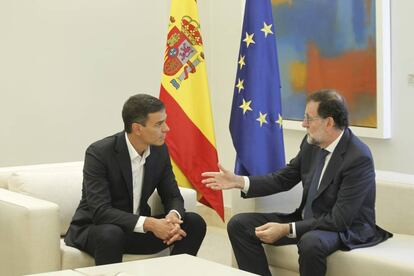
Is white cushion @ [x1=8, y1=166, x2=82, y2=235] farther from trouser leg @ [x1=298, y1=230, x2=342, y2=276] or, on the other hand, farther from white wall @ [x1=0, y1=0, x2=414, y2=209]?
white wall @ [x1=0, y1=0, x2=414, y2=209]

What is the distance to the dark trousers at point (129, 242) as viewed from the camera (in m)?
3.85

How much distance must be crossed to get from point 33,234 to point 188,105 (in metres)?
1.58

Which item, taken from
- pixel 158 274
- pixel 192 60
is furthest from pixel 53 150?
pixel 158 274

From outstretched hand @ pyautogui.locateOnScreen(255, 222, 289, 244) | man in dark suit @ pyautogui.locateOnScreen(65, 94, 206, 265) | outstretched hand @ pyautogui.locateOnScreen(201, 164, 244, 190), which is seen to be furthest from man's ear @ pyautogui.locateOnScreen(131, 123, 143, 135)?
outstretched hand @ pyautogui.locateOnScreen(255, 222, 289, 244)

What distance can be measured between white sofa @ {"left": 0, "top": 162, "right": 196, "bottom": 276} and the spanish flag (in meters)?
0.47

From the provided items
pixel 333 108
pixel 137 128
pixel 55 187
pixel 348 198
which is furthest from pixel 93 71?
pixel 348 198

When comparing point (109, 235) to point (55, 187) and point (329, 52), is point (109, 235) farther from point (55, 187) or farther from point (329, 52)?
point (329, 52)

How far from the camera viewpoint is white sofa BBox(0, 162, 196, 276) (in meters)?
3.84

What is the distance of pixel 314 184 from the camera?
13.2ft

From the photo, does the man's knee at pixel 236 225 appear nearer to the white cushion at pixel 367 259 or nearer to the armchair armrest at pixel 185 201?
the white cushion at pixel 367 259

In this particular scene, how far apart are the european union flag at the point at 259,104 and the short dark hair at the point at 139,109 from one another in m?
0.73

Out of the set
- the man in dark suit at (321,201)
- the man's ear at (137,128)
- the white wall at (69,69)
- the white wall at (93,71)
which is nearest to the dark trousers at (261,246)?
the man in dark suit at (321,201)

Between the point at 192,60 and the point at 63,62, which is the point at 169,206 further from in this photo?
the point at 63,62

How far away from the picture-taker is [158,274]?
→ 127 inches
